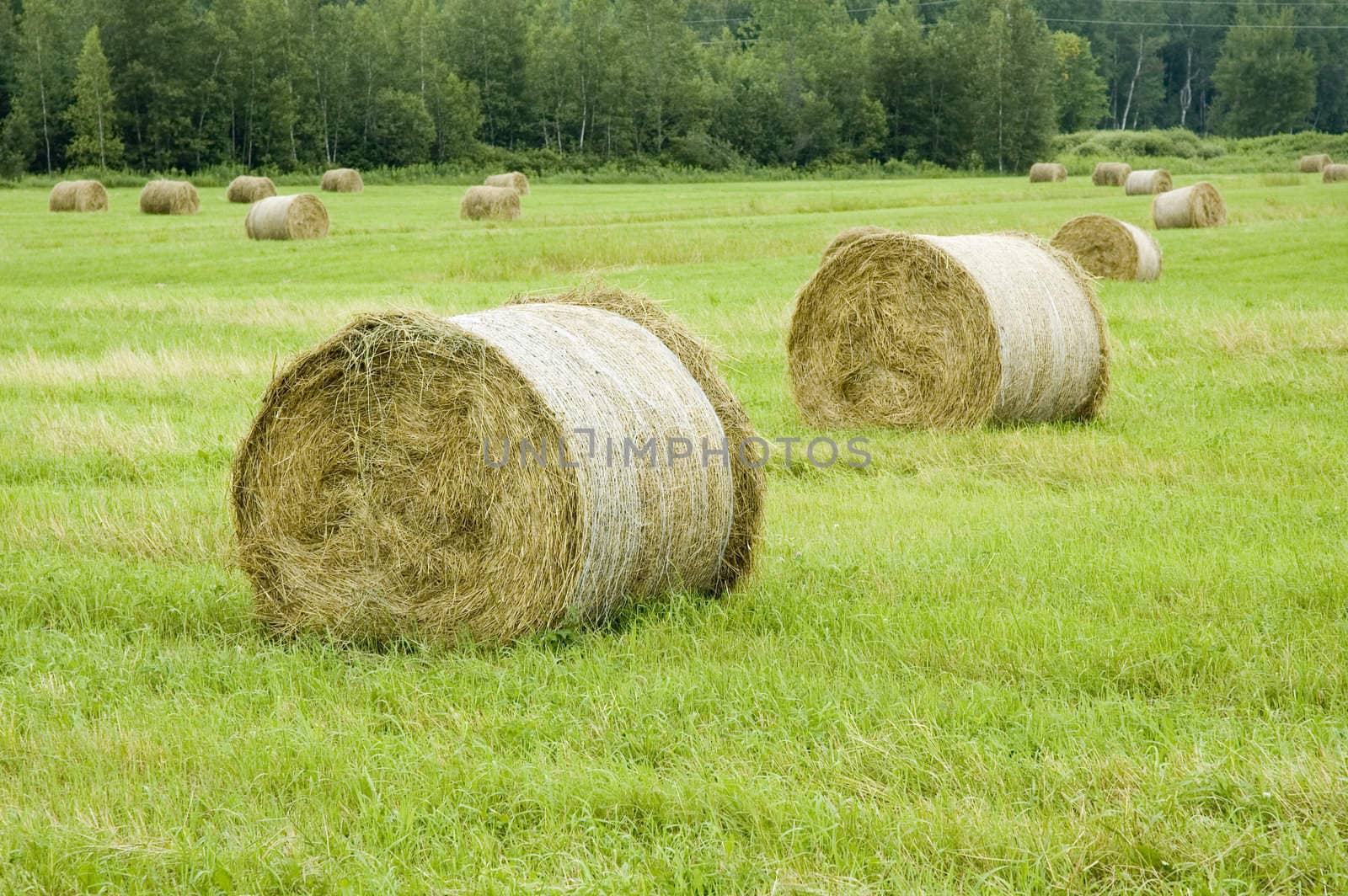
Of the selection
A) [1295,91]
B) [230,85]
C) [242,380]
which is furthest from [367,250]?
[1295,91]

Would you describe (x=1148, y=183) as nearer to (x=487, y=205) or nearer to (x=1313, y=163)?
(x=1313, y=163)

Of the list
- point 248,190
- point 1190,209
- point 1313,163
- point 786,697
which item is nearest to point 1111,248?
point 1190,209

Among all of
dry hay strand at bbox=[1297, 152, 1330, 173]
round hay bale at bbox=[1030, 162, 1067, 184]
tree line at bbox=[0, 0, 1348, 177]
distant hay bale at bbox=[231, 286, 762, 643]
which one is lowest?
distant hay bale at bbox=[231, 286, 762, 643]

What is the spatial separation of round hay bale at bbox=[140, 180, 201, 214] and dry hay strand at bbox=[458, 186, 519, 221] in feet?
30.8

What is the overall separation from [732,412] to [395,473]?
1830mm

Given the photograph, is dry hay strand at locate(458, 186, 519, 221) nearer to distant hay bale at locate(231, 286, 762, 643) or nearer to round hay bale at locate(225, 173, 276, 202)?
round hay bale at locate(225, 173, 276, 202)

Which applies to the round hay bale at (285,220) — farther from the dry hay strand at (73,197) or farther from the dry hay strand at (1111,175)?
the dry hay strand at (1111,175)

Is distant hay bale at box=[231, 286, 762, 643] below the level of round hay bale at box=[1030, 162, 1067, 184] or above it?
below

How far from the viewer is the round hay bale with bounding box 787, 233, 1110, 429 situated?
11.4 meters

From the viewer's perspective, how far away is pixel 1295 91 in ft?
369

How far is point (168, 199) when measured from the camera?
41.9 meters

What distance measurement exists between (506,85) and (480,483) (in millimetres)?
84225

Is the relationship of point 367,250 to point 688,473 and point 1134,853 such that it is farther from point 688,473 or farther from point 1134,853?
point 1134,853

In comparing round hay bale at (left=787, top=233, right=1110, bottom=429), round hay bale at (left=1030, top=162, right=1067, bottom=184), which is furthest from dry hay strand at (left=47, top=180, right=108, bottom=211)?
round hay bale at (left=1030, top=162, right=1067, bottom=184)
